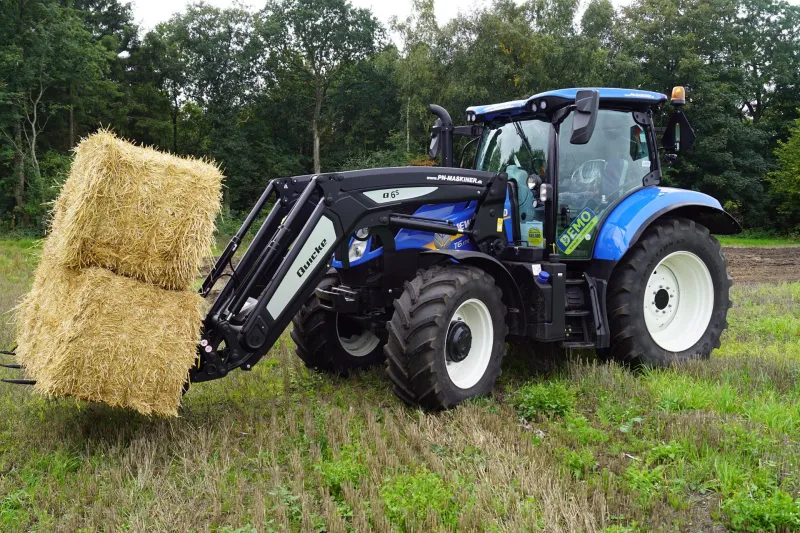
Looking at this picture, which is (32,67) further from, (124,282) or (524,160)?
(124,282)

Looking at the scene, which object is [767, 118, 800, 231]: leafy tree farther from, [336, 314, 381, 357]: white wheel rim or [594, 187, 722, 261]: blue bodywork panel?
[336, 314, 381, 357]: white wheel rim

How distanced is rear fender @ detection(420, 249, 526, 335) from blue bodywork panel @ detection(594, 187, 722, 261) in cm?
99

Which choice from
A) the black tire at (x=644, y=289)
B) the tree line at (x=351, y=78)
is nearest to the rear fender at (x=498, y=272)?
the black tire at (x=644, y=289)

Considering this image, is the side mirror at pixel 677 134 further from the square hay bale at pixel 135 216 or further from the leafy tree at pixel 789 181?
the leafy tree at pixel 789 181

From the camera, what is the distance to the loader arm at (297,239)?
4309 millimetres

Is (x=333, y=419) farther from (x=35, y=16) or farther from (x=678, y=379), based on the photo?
(x=35, y=16)

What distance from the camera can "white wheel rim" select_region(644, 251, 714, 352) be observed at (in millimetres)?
6098

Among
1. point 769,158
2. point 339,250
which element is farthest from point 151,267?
point 769,158

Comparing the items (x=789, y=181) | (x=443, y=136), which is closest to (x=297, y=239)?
(x=443, y=136)

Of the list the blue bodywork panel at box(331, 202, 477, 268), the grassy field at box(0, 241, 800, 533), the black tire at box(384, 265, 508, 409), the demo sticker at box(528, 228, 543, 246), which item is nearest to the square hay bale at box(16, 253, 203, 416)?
the grassy field at box(0, 241, 800, 533)

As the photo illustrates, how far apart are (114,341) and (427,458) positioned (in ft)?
6.77

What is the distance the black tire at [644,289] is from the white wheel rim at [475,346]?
1.38 meters

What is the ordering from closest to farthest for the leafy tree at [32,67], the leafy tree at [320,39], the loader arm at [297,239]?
the loader arm at [297,239], the leafy tree at [32,67], the leafy tree at [320,39]

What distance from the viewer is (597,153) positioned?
585 cm
